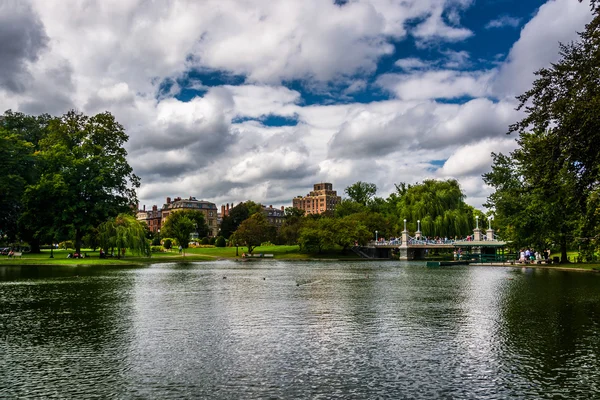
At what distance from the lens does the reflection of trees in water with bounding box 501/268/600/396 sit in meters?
11.9

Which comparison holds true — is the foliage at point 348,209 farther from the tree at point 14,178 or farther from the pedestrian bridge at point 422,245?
the tree at point 14,178

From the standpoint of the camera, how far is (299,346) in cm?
1534

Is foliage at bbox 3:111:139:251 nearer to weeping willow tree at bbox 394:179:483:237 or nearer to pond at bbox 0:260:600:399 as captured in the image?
pond at bbox 0:260:600:399

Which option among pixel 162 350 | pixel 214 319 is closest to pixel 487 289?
pixel 214 319

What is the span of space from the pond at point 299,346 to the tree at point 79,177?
39241 mm

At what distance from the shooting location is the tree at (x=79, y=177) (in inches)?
2549

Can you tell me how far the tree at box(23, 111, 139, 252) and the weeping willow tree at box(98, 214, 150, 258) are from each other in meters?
1.34

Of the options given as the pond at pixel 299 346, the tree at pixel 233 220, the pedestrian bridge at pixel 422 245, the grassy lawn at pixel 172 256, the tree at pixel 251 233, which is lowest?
the pond at pixel 299 346

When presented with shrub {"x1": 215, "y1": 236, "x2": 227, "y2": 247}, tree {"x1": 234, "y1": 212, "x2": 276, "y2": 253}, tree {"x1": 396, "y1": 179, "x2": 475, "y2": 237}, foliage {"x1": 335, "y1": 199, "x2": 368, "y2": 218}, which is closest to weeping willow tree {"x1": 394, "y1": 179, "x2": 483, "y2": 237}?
tree {"x1": 396, "y1": 179, "x2": 475, "y2": 237}

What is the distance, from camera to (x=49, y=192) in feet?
210

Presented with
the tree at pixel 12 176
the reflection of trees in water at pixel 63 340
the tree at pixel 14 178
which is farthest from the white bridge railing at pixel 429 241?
the reflection of trees in water at pixel 63 340

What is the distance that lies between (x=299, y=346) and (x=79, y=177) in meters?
59.2

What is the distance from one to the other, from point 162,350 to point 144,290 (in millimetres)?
17709

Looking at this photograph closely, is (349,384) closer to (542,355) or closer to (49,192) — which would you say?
(542,355)
